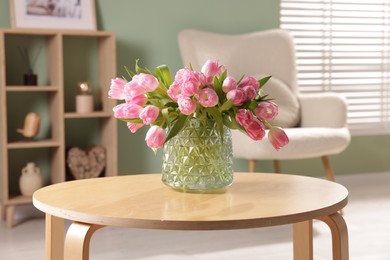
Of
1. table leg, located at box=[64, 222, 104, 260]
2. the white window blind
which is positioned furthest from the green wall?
table leg, located at box=[64, 222, 104, 260]

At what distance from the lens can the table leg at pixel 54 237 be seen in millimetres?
1765

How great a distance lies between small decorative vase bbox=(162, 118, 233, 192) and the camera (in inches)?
68.7

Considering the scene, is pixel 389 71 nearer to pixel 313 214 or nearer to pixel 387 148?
pixel 387 148

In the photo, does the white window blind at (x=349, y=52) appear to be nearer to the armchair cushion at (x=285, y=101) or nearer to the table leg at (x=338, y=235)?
the armchair cushion at (x=285, y=101)

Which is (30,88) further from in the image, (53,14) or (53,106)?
(53,14)

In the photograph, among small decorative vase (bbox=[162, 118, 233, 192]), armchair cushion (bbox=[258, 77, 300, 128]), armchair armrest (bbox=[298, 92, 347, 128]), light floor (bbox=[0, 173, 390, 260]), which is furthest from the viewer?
armchair cushion (bbox=[258, 77, 300, 128])

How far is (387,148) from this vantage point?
449 centimetres

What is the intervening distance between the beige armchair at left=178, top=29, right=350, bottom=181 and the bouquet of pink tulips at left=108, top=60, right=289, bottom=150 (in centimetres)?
160

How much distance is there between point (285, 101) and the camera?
3.65m

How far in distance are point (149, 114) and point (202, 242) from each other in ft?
4.41

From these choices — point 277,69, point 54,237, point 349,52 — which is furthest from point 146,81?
point 349,52

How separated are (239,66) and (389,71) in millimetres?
1326

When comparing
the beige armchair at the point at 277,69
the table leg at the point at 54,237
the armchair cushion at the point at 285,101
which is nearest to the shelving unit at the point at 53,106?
the beige armchair at the point at 277,69

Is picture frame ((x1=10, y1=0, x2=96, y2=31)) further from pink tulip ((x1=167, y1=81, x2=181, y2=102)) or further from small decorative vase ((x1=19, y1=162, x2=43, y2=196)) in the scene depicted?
pink tulip ((x1=167, y1=81, x2=181, y2=102))
